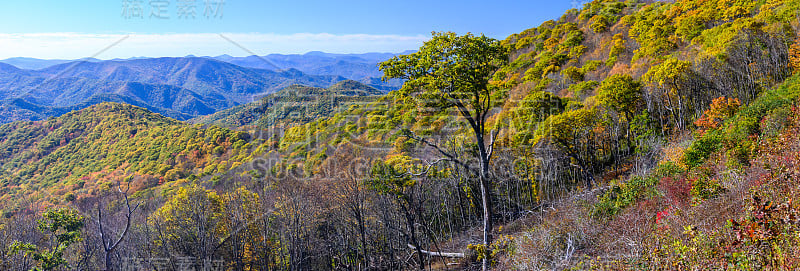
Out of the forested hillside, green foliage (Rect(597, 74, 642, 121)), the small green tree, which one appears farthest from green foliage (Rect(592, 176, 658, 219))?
the small green tree

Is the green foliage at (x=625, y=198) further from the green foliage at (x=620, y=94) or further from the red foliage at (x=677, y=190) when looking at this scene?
the green foliage at (x=620, y=94)

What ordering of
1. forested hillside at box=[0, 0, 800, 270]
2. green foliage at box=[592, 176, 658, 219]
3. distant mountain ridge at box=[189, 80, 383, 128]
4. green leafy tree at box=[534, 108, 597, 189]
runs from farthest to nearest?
1. distant mountain ridge at box=[189, 80, 383, 128]
2. green leafy tree at box=[534, 108, 597, 189]
3. green foliage at box=[592, 176, 658, 219]
4. forested hillside at box=[0, 0, 800, 270]

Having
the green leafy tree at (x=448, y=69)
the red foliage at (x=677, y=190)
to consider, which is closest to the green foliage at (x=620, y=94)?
the red foliage at (x=677, y=190)

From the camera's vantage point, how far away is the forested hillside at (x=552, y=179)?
6.32 meters

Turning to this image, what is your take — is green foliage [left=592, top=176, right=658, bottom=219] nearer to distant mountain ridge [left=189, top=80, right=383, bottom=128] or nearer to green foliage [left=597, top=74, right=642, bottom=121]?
green foliage [left=597, top=74, right=642, bottom=121]

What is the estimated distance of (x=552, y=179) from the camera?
16359mm

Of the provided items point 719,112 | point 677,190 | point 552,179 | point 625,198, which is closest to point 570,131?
point 552,179

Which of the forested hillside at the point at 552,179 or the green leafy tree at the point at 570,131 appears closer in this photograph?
the forested hillside at the point at 552,179

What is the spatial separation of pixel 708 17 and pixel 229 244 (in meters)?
34.2

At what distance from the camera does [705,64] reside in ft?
53.7

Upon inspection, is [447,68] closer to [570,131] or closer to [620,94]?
[570,131]

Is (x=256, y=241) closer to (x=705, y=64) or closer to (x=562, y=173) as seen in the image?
(x=562, y=173)

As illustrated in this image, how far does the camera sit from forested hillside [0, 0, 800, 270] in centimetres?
632

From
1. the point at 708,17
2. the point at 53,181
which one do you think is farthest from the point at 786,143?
the point at 53,181
